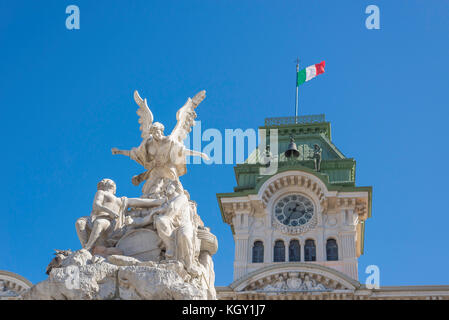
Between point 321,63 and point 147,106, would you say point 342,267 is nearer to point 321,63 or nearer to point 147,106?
point 321,63

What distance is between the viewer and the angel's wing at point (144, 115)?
14.8m

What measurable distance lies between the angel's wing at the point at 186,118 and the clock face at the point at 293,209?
37.2m

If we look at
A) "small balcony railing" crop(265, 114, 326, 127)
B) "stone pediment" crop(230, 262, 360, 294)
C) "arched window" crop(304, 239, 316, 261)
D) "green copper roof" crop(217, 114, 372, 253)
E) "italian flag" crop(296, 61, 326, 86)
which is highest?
"italian flag" crop(296, 61, 326, 86)

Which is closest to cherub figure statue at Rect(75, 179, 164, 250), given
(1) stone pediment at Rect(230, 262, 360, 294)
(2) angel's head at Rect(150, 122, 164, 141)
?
(2) angel's head at Rect(150, 122, 164, 141)

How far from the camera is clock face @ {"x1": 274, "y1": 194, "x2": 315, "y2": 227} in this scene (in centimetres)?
5197

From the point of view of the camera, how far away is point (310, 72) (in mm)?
60156

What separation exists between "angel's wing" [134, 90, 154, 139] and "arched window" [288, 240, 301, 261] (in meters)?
36.4

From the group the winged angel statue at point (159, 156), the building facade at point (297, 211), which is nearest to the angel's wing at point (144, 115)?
the winged angel statue at point (159, 156)

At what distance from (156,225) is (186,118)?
3.75 m

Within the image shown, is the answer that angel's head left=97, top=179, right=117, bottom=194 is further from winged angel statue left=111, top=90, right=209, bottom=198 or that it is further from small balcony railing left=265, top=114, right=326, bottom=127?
small balcony railing left=265, top=114, right=326, bottom=127

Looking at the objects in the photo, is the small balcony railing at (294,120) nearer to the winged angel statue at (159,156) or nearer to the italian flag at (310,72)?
the italian flag at (310,72)

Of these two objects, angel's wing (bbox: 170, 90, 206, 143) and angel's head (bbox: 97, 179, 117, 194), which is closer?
angel's head (bbox: 97, 179, 117, 194)

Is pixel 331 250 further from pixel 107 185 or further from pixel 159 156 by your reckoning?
pixel 107 185
